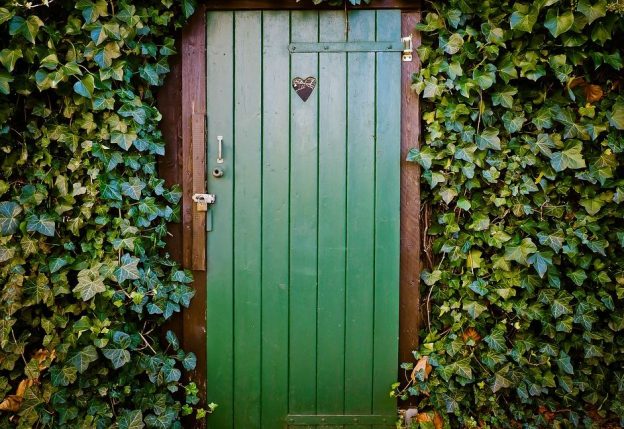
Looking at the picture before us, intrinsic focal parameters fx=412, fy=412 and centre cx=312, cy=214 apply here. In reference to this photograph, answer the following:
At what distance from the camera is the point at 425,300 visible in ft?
7.00

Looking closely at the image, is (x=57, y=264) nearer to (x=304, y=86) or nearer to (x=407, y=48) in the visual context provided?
(x=304, y=86)

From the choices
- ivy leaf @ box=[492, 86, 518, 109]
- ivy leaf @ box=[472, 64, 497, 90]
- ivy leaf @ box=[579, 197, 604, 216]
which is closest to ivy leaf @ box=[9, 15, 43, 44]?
ivy leaf @ box=[472, 64, 497, 90]

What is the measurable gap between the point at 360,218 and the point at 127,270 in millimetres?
1125

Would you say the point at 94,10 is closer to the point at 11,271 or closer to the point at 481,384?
the point at 11,271

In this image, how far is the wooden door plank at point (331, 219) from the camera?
80.2 inches

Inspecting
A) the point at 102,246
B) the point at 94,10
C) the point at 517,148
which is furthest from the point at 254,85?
the point at 517,148

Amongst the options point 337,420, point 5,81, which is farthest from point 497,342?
point 5,81

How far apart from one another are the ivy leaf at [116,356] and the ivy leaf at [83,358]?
0.05 metres

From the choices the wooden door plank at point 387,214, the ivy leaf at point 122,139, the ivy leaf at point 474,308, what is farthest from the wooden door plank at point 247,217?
the ivy leaf at point 474,308

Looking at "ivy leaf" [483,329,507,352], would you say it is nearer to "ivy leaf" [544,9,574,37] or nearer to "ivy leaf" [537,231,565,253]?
"ivy leaf" [537,231,565,253]

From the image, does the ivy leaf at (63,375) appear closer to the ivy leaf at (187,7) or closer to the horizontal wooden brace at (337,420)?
the horizontal wooden brace at (337,420)

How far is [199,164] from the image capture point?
80.4 inches

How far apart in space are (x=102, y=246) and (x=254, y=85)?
1.06 metres

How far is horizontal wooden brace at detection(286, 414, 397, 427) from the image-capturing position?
6.86ft
